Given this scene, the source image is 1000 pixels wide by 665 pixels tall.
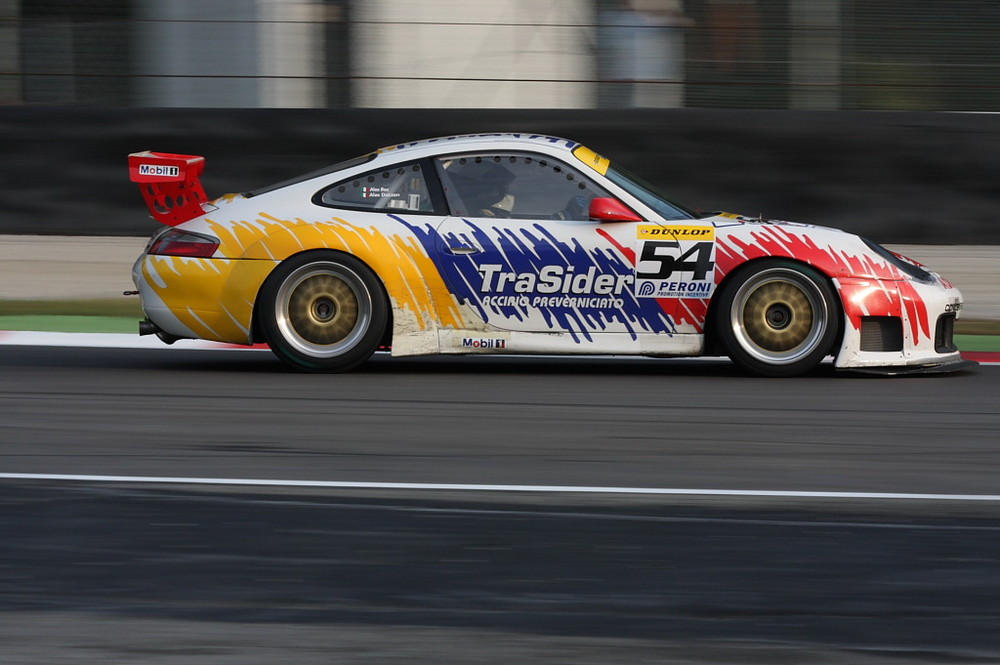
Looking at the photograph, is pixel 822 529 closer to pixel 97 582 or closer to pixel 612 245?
pixel 97 582

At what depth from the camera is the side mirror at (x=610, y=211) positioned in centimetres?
815

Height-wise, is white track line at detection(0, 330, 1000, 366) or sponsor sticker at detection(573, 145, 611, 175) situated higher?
sponsor sticker at detection(573, 145, 611, 175)

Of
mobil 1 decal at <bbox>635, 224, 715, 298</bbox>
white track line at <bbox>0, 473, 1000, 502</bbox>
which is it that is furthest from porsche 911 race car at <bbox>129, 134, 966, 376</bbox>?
white track line at <bbox>0, 473, 1000, 502</bbox>

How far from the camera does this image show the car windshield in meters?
8.33

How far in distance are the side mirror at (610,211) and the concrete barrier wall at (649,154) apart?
5.04 metres

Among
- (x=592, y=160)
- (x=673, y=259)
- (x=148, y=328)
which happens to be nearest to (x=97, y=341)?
(x=148, y=328)

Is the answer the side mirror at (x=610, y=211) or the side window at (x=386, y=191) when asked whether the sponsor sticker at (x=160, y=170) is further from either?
the side mirror at (x=610, y=211)

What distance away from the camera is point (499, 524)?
5098 mm

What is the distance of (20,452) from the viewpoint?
20.6 ft

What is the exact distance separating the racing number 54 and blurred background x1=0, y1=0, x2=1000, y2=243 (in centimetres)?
506

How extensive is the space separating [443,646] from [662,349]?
177 inches

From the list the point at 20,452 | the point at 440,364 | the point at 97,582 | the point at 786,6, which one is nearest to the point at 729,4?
the point at 786,6

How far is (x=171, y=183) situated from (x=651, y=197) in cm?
266

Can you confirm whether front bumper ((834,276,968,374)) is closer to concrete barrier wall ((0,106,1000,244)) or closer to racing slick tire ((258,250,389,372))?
racing slick tire ((258,250,389,372))
